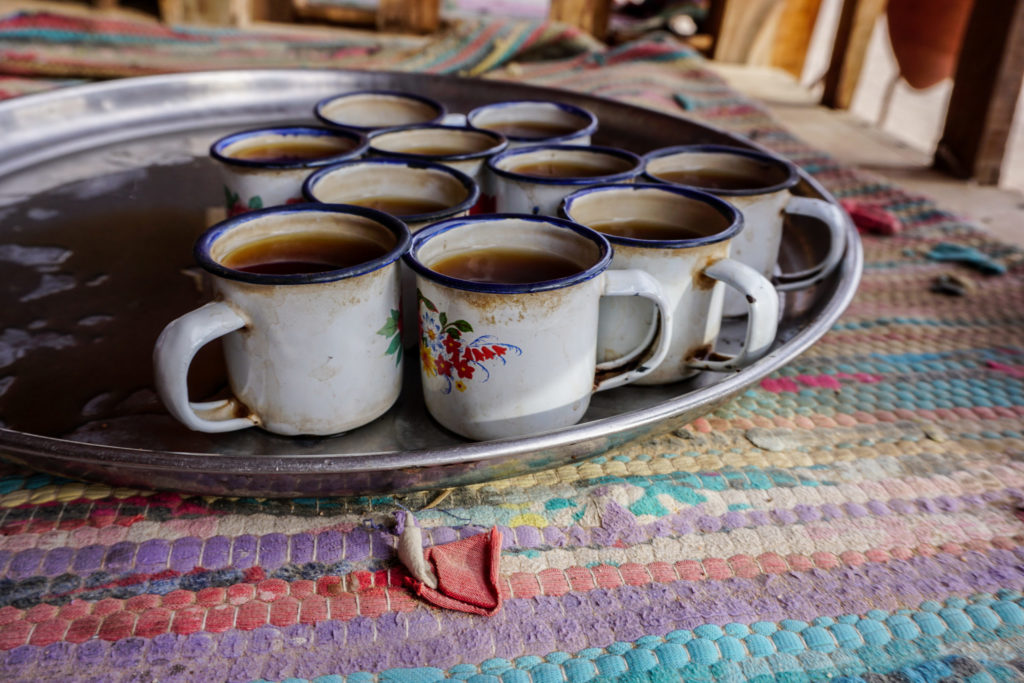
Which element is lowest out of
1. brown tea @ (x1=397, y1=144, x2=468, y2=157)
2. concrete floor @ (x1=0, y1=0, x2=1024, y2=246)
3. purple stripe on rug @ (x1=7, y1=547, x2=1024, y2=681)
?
concrete floor @ (x1=0, y1=0, x2=1024, y2=246)

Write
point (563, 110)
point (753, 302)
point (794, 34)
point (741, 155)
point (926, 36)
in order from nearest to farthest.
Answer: point (753, 302)
point (741, 155)
point (563, 110)
point (926, 36)
point (794, 34)

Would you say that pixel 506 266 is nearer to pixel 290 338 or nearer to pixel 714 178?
pixel 290 338

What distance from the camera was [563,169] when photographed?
81 cm

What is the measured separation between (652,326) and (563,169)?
0.27m

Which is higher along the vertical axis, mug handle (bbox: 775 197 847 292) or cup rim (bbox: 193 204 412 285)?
cup rim (bbox: 193 204 412 285)

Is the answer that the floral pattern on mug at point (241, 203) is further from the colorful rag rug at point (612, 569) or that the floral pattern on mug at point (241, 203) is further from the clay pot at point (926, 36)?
the clay pot at point (926, 36)

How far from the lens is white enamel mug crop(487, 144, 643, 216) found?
0.69m

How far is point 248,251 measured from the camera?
594mm

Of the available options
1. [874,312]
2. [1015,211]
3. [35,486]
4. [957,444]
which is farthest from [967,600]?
[1015,211]

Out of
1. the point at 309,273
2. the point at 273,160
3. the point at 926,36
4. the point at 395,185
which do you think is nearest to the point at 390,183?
the point at 395,185

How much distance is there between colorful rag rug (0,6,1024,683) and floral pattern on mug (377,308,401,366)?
102mm

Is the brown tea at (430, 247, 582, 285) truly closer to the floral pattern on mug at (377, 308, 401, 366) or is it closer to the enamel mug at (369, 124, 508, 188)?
the floral pattern on mug at (377, 308, 401, 366)

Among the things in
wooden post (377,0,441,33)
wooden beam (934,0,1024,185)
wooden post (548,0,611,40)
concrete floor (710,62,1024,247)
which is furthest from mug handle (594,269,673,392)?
wooden post (548,0,611,40)

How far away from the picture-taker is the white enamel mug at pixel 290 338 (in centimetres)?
50
